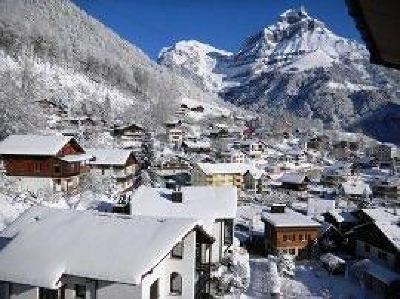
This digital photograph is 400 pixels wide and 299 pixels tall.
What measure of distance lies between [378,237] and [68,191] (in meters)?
25.8

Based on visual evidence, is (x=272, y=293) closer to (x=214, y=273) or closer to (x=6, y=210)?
(x=214, y=273)

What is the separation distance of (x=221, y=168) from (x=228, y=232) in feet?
151

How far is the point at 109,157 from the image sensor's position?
61.3m

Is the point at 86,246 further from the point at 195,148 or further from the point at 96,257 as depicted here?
the point at 195,148

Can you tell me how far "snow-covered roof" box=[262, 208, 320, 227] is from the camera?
47.2m

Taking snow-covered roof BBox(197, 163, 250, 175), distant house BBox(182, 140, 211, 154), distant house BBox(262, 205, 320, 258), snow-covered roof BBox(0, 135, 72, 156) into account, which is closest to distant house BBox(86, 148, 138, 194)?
snow-covered roof BBox(0, 135, 72, 156)

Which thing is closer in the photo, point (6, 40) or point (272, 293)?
point (272, 293)

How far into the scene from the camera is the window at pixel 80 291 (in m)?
18.8

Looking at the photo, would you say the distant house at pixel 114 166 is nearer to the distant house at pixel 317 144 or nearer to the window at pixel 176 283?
the window at pixel 176 283

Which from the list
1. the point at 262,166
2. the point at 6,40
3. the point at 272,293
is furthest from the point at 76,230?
the point at 6,40

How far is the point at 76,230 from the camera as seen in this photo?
20422 millimetres

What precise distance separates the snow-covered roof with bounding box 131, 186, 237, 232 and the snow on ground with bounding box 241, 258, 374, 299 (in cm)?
518

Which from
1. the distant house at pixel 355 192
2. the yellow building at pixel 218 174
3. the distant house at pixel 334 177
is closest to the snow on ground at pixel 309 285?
the yellow building at pixel 218 174

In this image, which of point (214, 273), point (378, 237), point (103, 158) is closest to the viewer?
point (214, 273)
